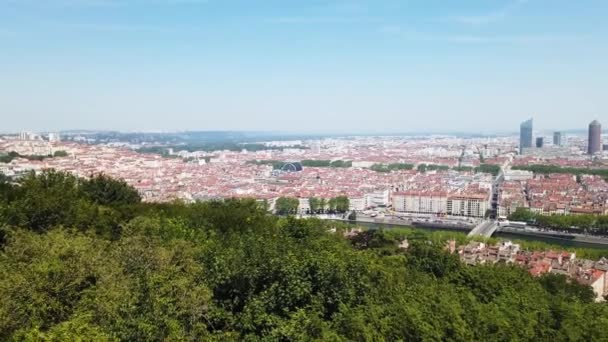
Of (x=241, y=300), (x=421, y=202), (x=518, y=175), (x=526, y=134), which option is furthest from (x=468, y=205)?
(x=526, y=134)

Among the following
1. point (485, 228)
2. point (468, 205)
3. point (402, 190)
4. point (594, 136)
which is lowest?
point (485, 228)

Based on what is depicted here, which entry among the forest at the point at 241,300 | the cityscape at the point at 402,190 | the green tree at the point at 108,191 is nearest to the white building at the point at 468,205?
the cityscape at the point at 402,190

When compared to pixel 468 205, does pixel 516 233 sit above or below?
below

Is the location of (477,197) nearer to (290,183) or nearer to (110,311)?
(290,183)

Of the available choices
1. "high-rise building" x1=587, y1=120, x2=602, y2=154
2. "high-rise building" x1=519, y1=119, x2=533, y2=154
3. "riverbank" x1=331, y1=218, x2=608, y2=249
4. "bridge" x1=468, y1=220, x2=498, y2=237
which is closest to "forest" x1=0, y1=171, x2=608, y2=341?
"riverbank" x1=331, y1=218, x2=608, y2=249

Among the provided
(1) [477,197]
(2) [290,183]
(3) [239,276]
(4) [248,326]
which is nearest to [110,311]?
(4) [248,326]

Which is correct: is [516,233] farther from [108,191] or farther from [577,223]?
[108,191]

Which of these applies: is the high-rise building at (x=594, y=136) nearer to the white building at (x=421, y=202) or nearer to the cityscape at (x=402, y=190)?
Answer: the cityscape at (x=402, y=190)
